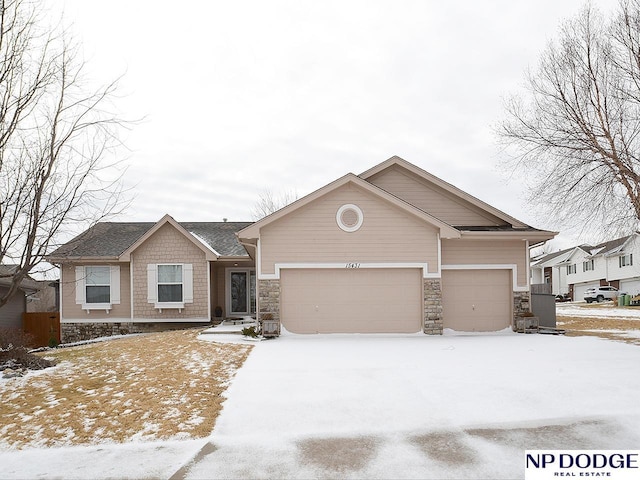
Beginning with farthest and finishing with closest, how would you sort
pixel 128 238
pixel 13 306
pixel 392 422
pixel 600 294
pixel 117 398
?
pixel 600 294, pixel 13 306, pixel 128 238, pixel 117 398, pixel 392 422

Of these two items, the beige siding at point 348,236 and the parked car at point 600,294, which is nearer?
the beige siding at point 348,236

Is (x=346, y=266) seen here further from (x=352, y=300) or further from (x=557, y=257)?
(x=557, y=257)

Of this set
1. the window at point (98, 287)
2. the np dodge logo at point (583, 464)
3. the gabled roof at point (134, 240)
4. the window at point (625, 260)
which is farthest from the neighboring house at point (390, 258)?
the window at point (625, 260)

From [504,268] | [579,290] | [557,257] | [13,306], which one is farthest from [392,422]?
[557,257]

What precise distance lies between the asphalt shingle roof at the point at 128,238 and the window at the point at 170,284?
68.4 inches

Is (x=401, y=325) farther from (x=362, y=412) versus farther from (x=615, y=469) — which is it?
(x=615, y=469)

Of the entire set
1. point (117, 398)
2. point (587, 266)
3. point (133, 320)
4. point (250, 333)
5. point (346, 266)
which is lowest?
point (133, 320)

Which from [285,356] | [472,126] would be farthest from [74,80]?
[472,126]

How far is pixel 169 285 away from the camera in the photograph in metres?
20.2

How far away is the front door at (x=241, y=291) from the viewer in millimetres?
22344

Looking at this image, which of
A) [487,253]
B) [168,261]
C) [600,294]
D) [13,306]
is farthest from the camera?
[600,294]

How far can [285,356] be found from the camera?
37.0ft

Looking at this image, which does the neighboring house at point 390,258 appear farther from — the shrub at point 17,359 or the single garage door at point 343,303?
the shrub at point 17,359

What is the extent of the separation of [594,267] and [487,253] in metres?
44.2
